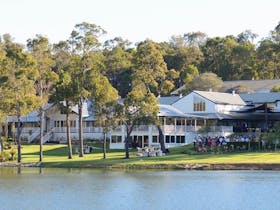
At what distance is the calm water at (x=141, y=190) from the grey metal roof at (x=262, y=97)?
38683 mm

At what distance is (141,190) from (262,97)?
54675 millimetres

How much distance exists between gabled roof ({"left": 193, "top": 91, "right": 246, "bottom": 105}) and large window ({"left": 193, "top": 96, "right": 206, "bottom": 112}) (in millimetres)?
744

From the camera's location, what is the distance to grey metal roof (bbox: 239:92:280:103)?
306ft

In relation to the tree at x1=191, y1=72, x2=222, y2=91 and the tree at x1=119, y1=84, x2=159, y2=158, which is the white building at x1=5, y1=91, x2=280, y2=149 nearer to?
the tree at x1=191, y1=72, x2=222, y2=91

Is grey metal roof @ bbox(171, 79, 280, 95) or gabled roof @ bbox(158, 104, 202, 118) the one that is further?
grey metal roof @ bbox(171, 79, 280, 95)

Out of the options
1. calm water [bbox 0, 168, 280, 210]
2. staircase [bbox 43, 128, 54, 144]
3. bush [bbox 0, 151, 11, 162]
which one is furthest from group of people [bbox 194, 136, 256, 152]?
staircase [bbox 43, 128, 54, 144]

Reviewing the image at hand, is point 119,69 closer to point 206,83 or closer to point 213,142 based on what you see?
point 206,83

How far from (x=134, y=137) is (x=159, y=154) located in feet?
45.4

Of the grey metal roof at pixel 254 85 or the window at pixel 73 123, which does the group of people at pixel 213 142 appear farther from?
the grey metal roof at pixel 254 85

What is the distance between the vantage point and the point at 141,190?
4344 cm

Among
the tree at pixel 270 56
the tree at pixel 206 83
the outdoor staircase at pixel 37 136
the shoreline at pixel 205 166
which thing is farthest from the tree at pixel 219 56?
the shoreline at pixel 205 166

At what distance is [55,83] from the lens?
69.9 meters

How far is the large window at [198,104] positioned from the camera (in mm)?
90062

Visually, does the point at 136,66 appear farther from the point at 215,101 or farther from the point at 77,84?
the point at 77,84
